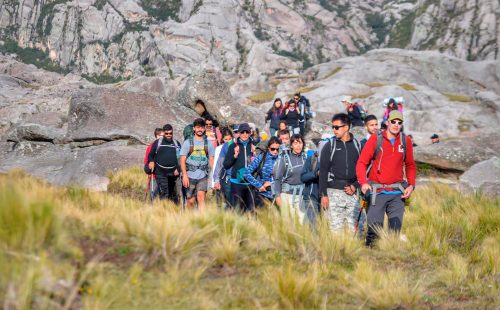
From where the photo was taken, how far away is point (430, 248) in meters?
7.74

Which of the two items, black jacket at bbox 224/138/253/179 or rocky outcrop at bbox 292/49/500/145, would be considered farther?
rocky outcrop at bbox 292/49/500/145

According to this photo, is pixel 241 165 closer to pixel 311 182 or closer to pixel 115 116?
pixel 311 182

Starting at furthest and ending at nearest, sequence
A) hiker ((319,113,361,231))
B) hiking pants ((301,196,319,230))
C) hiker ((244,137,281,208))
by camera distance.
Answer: hiker ((244,137,281,208)), hiking pants ((301,196,319,230)), hiker ((319,113,361,231))

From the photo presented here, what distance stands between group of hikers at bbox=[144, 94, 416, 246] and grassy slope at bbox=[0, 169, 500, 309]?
0.79 meters

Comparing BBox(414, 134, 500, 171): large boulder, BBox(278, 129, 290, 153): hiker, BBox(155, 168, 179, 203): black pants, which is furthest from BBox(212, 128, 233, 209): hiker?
BBox(414, 134, 500, 171): large boulder

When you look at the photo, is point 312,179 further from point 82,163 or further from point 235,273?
point 82,163

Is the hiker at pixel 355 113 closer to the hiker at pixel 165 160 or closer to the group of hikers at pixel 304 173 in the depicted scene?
the group of hikers at pixel 304 173

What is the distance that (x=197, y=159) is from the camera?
36.4 ft

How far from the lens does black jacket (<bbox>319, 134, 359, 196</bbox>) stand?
8.30 m

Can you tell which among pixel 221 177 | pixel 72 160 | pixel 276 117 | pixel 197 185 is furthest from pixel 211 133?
pixel 72 160

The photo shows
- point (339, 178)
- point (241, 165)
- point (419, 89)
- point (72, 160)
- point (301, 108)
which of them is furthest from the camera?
point (419, 89)

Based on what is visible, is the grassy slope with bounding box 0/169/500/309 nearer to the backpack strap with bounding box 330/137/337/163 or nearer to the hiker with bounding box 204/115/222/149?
the backpack strap with bounding box 330/137/337/163

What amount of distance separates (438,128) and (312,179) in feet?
98.4

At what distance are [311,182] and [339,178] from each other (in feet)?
2.53
